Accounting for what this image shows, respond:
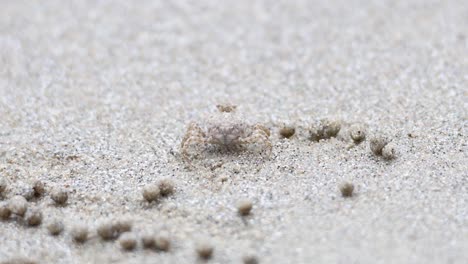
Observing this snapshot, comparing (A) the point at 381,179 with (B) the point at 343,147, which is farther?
(B) the point at 343,147

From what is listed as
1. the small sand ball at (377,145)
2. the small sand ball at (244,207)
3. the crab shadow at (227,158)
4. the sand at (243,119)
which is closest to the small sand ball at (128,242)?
the sand at (243,119)

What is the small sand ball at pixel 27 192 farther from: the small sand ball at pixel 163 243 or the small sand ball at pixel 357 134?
the small sand ball at pixel 357 134

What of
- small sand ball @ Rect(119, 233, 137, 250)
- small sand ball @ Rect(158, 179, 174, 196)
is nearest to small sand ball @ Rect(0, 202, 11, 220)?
small sand ball @ Rect(119, 233, 137, 250)

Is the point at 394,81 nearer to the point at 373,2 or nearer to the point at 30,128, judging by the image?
the point at 373,2

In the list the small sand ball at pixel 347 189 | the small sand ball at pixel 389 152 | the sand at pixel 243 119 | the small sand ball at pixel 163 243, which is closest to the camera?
the small sand ball at pixel 163 243

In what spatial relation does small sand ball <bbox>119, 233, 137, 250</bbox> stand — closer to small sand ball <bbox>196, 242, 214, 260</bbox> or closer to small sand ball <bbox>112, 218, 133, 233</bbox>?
small sand ball <bbox>112, 218, 133, 233</bbox>

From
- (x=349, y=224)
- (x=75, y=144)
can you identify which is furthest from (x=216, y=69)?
(x=349, y=224)

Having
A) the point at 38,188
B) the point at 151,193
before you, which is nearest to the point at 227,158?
the point at 151,193
